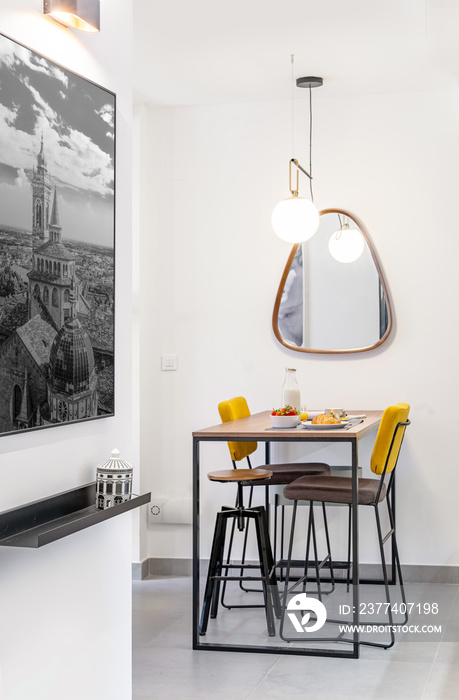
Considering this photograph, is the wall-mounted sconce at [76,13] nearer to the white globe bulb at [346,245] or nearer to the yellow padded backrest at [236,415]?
the yellow padded backrest at [236,415]

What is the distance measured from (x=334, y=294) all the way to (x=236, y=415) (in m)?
0.97

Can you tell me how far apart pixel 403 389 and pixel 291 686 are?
204cm

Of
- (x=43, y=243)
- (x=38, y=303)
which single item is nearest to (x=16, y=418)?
(x=38, y=303)

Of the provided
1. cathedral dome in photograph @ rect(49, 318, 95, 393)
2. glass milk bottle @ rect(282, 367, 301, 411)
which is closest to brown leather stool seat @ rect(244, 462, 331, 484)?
glass milk bottle @ rect(282, 367, 301, 411)

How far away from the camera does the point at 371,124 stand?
16.0ft

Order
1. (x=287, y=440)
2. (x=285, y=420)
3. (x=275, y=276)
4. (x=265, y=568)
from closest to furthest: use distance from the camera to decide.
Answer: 1. (x=287, y=440)
2. (x=265, y=568)
3. (x=285, y=420)
4. (x=275, y=276)

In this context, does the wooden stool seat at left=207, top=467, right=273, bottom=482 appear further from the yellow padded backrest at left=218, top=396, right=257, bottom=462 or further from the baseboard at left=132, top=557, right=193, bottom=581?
the baseboard at left=132, top=557, right=193, bottom=581

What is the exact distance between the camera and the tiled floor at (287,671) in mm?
3129

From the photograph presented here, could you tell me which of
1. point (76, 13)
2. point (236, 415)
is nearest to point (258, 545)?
point (236, 415)

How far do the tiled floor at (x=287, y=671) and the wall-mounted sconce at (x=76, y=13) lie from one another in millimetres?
2244

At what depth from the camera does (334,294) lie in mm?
4879

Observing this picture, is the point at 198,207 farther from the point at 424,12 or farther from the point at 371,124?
the point at 424,12

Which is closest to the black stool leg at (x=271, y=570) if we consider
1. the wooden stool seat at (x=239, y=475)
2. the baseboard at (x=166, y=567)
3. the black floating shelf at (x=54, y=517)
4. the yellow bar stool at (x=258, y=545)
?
the yellow bar stool at (x=258, y=545)

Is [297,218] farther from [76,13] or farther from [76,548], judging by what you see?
[76,548]
